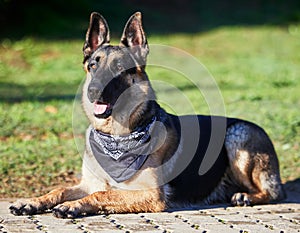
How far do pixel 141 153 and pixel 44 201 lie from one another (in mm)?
1049

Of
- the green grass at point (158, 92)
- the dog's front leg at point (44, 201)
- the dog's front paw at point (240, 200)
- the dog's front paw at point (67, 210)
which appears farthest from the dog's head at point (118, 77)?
the green grass at point (158, 92)

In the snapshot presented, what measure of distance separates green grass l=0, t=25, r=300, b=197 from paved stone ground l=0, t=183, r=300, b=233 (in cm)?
156

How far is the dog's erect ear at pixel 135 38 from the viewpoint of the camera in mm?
6637

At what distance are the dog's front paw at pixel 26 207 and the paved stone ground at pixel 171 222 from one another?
8 cm

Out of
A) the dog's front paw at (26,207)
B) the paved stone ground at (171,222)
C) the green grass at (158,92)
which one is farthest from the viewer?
the green grass at (158,92)

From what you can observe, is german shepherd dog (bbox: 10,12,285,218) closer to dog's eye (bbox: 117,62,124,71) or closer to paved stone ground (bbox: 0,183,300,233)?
dog's eye (bbox: 117,62,124,71)

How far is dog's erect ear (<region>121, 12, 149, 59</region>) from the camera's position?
6.64 meters

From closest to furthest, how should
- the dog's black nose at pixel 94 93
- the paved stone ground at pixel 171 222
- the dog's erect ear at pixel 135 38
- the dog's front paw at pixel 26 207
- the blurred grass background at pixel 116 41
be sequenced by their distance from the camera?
the paved stone ground at pixel 171 222 < the dog's front paw at pixel 26 207 < the dog's black nose at pixel 94 93 < the dog's erect ear at pixel 135 38 < the blurred grass background at pixel 116 41

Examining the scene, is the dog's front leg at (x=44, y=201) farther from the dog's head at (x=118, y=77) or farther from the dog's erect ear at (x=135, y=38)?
the dog's erect ear at (x=135, y=38)

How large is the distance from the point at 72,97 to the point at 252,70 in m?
5.56

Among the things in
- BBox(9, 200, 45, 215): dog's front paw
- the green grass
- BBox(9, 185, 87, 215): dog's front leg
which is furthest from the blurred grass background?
BBox(9, 200, 45, 215): dog's front paw

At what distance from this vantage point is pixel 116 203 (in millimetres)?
6176

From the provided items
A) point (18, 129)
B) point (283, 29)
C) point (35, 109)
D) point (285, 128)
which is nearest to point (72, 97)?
point (35, 109)

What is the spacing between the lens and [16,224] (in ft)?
18.6
